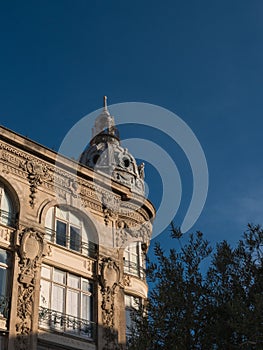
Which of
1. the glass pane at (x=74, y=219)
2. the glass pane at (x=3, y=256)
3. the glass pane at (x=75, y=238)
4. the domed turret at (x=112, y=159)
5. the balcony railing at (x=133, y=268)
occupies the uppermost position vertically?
the domed turret at (x=112, y=159)

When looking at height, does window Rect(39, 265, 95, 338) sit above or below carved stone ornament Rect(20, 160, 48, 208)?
below

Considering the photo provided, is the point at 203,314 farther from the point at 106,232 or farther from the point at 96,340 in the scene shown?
the point at 106,232

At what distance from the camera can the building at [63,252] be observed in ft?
73.6

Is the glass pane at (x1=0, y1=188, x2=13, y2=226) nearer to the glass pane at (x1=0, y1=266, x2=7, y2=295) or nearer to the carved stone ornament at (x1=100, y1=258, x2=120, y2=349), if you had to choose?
the glass pane at (x1=0, y1=266, x2=7, y2=295)

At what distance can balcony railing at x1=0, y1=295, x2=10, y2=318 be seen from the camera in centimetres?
2169

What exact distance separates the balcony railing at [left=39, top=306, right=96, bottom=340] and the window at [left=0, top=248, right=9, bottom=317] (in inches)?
58.1

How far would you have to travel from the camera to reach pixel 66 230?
2558cm

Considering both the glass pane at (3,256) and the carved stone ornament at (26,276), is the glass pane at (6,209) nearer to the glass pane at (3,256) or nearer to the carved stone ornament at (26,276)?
the carved stone ornament at (26,276)

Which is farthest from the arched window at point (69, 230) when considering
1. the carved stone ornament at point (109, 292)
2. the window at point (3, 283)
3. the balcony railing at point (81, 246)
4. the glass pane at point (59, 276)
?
the window at point (3, 283)

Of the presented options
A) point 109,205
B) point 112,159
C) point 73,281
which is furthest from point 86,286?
point 112,159

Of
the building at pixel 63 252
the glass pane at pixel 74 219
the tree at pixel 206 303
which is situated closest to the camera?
→ the tree at pixel 206 303

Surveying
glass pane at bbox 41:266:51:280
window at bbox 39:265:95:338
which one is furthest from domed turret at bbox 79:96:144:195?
glass pane at bbox 41:266:51:280

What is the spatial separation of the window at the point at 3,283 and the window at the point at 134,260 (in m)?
6.25

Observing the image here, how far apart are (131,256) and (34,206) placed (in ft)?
18.4
